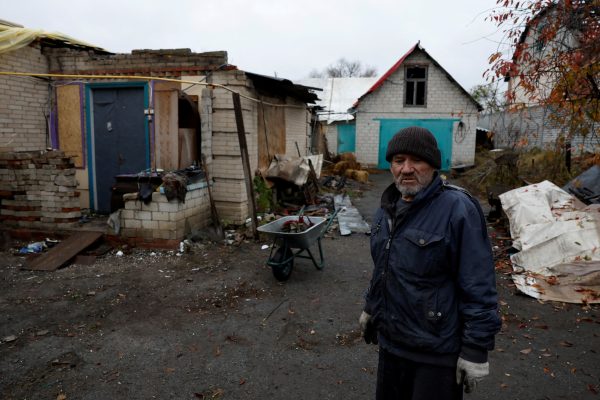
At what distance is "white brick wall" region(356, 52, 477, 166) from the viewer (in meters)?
18.4

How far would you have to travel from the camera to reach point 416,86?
61.8ft

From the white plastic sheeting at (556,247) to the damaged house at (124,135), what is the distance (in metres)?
4.68

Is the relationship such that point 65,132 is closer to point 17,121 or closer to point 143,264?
point 17,121

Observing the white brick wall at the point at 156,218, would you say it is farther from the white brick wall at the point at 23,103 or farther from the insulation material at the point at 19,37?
the insulation material at the point at 19,37

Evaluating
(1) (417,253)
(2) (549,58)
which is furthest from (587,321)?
(1) (417,253)

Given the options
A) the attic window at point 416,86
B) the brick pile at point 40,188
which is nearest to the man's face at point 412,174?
the brick pile at point 40,188

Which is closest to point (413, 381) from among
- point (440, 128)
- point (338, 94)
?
point (440, 128)

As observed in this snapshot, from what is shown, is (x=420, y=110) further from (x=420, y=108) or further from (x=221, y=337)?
(x=221, y=337)

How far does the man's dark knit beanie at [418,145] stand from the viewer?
194 cm

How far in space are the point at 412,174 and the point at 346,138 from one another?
62.2ft

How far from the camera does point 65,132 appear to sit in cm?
818

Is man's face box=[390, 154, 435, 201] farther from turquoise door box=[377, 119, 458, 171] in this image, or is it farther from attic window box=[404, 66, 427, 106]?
attic window box=[404, 66, 427, 106]

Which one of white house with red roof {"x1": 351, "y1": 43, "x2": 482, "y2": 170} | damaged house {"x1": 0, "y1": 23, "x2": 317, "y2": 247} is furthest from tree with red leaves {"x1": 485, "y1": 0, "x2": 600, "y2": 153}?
white house with red roof {"x1": 351, "y1": 43, "x2": 482, "y2": 170}

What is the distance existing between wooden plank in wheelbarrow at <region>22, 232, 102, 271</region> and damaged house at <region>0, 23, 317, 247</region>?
0.51 m
